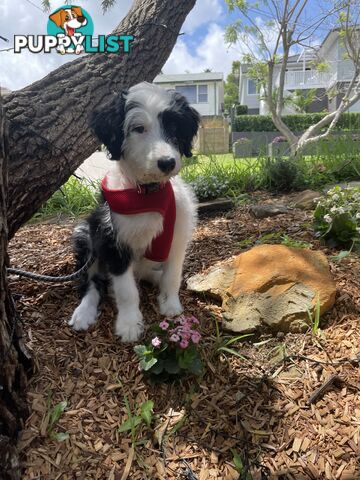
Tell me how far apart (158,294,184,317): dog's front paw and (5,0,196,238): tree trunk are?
116 centimetres

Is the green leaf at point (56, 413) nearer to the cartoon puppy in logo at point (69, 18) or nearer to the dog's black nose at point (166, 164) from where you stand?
the dog's black nose at point (166, 164)

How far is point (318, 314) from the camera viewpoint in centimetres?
249

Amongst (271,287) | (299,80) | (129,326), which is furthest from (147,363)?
(299,80)

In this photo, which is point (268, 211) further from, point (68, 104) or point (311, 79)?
point (311, 79)

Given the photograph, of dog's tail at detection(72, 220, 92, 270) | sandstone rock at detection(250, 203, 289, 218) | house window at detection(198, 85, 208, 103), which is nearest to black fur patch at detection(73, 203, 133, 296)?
dog's tail at detection(72, 220, 92, 270)

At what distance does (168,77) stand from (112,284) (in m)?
40.0

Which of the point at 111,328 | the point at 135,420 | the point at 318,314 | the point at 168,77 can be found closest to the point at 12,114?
the point at 111,328

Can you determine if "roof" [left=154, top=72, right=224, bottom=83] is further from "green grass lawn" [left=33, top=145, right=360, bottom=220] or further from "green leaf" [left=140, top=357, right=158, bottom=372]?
"green leaf" [left=140, top=357, right=158, bottom=372]

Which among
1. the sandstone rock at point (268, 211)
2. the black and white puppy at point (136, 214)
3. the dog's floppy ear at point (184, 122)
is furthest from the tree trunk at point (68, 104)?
the sandstone rock at point (268, 211)

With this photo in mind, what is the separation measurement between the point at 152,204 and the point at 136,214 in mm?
125

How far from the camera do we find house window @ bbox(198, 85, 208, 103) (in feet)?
135

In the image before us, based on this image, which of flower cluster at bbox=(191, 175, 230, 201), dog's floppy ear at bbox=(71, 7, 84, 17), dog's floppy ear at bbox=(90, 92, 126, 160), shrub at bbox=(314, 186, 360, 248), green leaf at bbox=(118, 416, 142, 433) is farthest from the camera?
flower cluster at bbox=(191, 175, 230, 201)

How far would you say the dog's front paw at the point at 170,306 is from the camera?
2.74 meters

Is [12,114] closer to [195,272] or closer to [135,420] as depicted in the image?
[195,272]
